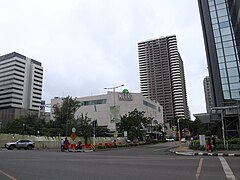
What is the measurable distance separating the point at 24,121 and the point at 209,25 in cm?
5679

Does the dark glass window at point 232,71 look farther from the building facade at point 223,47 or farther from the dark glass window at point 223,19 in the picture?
the dark glass window at point 223,19

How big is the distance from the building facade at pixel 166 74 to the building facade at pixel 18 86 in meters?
63.9

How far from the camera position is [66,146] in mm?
31641

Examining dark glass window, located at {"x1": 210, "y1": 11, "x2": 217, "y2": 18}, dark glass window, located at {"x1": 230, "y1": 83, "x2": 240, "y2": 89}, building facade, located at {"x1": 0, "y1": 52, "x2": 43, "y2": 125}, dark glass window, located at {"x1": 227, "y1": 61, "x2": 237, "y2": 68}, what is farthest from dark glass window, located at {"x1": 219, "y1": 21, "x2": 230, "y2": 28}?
building facade, located at {"x1": 0, "y1": 52, "x2": 43, "y2": 125}

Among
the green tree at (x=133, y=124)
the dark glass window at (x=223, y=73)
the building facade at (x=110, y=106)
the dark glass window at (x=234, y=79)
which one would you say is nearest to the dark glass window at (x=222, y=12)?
the dark glass window at (x=223, y=73)

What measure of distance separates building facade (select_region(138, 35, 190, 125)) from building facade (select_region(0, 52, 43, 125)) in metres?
63.9

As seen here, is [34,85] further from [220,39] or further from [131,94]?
[220,39]

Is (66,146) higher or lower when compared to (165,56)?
lower

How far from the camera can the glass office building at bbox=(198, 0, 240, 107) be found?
47094 millimetres

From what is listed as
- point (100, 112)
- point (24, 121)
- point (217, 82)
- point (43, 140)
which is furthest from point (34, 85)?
point (217, 82)

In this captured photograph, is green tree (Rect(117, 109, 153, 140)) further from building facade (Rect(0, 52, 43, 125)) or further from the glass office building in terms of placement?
building facade (Rect(0, 52, 43, 125))

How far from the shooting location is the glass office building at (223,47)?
1854 inches

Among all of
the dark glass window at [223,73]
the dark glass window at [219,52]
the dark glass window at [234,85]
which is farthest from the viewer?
the dark glass window at [219,52]

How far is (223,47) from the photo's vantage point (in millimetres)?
49938
